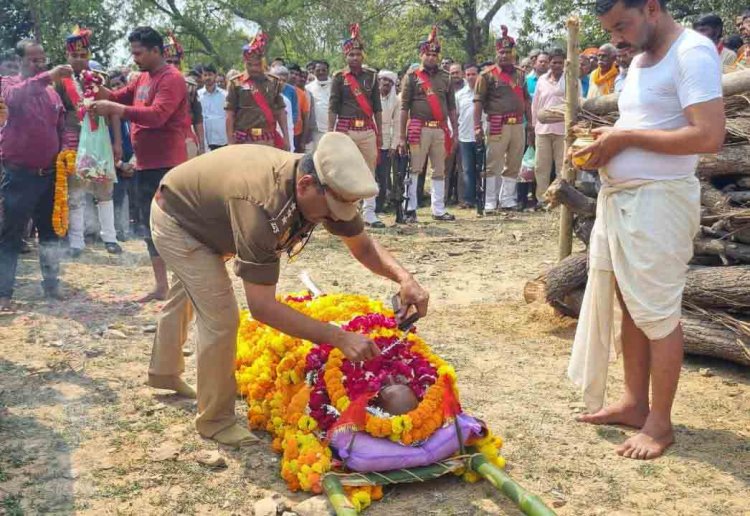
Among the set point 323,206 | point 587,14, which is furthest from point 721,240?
point 587,14

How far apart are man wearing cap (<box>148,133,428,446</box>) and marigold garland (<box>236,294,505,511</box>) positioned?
0.71 ft

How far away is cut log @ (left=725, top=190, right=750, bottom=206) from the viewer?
17.4ft

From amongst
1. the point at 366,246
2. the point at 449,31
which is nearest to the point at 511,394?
the point at 366,246

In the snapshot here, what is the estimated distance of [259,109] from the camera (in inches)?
362

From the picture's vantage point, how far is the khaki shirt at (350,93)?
9.84 m

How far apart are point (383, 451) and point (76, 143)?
20.5 ft

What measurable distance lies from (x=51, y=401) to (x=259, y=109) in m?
5.32

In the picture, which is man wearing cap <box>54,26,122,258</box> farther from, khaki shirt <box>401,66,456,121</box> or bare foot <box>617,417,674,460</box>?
bare foot <box>617,417,674,460</box>

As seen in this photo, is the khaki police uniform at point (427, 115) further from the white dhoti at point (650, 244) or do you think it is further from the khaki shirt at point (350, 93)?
the white dhoti at point (650, 244)

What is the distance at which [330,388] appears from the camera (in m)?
3.59

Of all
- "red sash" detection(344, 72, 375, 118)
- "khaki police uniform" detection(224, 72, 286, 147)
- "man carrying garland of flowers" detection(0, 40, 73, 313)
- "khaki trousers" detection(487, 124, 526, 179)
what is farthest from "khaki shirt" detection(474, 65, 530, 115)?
Result: "man carrying garland of flowers" detection(0, 40, 73, 313)

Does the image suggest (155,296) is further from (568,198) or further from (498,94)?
(498,94)

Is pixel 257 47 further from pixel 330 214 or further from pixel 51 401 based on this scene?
pixel 330 214

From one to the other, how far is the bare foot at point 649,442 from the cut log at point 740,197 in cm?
210
